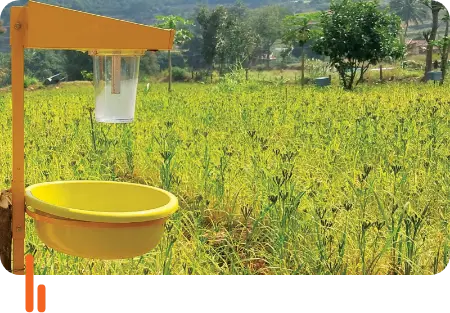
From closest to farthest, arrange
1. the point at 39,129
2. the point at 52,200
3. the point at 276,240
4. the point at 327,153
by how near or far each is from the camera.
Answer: the point at 52,200
the point at 276,240
the point at 327,153
the point at 39,129

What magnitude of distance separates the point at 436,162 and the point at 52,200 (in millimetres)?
1856

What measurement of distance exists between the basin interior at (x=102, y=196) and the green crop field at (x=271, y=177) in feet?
0.47

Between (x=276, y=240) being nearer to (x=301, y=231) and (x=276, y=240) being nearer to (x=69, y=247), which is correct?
(x=301, y=231)

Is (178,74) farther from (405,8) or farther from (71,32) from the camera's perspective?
(71,32)

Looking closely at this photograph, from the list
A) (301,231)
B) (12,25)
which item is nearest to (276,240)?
(301,231)

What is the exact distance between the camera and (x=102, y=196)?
71.4 inches

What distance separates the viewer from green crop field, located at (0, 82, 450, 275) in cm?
194

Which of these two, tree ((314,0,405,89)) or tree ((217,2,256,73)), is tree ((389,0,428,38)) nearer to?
tree ((314,0,405,89))

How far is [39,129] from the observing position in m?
3.87

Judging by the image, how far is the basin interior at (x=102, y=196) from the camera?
178 centimetres

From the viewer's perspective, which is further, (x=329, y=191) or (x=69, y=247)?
(x=329, y=191)
